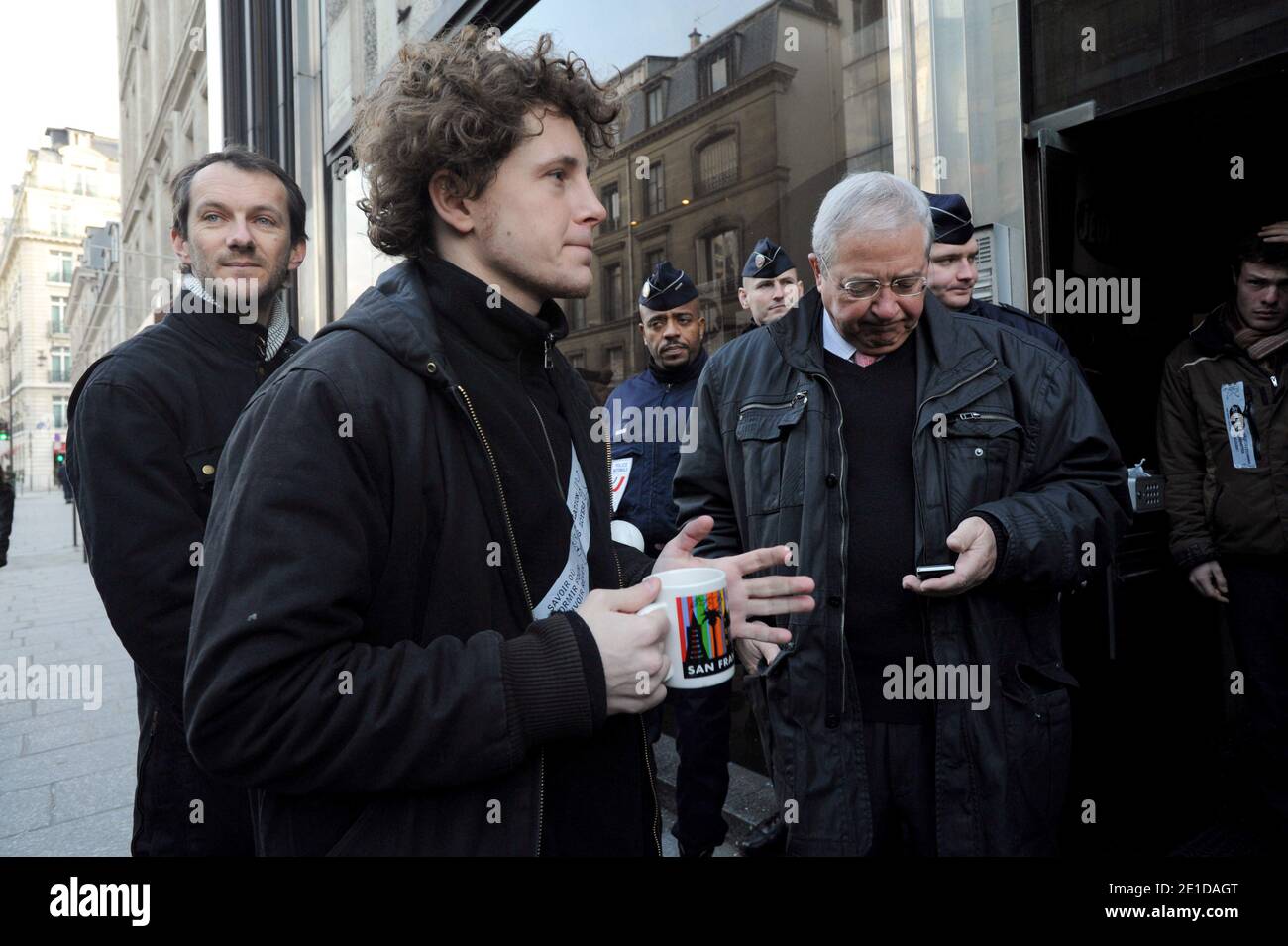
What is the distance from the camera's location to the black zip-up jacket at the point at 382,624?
100 centimetres

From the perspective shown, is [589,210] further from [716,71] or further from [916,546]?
[716,71]

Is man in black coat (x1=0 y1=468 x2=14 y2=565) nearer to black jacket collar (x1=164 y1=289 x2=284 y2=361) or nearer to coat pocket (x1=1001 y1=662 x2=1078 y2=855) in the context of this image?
black jacket collar (x1=164 y1=289 x2=284 y2=361)

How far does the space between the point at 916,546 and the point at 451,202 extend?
53.4 inches

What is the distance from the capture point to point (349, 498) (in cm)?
107

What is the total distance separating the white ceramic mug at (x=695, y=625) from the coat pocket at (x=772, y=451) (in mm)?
1007

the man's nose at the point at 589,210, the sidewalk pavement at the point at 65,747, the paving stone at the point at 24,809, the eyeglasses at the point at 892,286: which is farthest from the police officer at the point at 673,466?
the paving stone at the point at 24,809

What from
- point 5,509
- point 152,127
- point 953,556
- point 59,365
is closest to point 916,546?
point 953,556

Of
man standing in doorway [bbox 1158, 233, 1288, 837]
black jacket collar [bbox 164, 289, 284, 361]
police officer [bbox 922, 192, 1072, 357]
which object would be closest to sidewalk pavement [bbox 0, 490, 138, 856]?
black jacket collar [bbox 164, 289, 284, 361]

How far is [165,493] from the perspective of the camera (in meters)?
1.80

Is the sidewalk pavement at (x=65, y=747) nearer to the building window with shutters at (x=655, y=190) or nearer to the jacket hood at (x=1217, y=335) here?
the building window with shutters at (x=655, y=190)

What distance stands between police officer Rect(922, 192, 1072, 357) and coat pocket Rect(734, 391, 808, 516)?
857 millimetres

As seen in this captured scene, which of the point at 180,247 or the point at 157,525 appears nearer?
the point at 157,525

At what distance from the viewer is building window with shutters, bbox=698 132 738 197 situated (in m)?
4.67

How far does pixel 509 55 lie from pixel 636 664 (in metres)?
1.06
